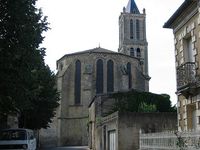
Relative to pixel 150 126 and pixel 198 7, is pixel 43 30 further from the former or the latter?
pixel 150 126

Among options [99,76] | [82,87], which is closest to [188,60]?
[82,87]

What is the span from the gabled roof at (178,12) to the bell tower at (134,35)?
2647 inches

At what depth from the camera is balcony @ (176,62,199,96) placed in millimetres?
14398

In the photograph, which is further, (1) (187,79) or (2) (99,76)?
(2) (99,76)

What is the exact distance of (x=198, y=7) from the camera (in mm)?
14391

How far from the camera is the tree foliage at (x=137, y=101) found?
37.8 m

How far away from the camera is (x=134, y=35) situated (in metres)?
87.4

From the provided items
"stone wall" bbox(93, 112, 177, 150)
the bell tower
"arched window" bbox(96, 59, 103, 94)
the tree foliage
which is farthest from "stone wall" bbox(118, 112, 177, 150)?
the bell tower

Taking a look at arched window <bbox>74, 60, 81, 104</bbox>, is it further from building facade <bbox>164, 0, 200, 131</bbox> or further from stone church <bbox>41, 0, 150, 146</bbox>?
building facade <bbox>164, 0, 200, 131</bbox>

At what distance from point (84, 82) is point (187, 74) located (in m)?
49.0

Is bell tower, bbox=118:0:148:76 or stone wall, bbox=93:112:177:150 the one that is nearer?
stone wall, bbox=93:112:177:150

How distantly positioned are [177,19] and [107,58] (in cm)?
4845

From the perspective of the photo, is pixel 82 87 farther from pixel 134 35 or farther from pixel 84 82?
pixel 134 35

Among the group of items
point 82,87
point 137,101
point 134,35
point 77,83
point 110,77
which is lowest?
point 137,101
